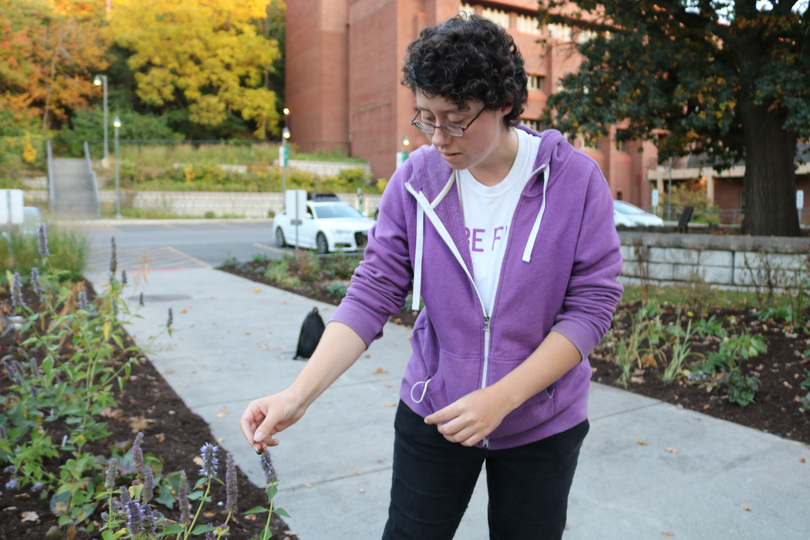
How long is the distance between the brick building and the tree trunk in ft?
88.6

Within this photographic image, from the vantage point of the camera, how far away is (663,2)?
33.9ft

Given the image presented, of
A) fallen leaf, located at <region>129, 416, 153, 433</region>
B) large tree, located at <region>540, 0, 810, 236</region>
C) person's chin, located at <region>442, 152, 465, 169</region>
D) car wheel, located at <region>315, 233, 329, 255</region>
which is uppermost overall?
large tree, located at <region>540, 0, 810, 236</region>

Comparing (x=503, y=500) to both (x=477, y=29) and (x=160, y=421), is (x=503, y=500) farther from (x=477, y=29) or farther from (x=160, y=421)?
(x=160, y=421)

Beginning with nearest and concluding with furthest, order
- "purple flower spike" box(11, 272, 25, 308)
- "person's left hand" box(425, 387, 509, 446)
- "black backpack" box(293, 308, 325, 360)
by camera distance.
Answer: "person's left hand" box(425, 387, 509, 446), "purple flower spike" box(11, 272, 25, 308), "black backpack" box(293, 308, 325, 360)

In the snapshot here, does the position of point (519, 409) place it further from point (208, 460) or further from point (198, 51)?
point (198, 51)

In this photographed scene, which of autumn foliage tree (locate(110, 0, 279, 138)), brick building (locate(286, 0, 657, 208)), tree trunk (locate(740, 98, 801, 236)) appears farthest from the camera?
autumn foliage tree (locate(110, 0, 279, 138))

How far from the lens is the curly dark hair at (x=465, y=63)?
146cm

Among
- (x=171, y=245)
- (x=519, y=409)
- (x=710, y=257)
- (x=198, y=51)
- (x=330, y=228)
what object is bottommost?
(x=519, y=409)

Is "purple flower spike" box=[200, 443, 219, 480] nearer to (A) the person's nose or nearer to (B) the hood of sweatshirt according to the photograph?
(B) the hood of sweatshirt

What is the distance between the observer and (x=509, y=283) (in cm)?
160

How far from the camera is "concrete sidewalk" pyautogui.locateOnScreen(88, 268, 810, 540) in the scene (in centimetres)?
310

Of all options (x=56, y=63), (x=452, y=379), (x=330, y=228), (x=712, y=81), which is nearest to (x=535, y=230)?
(x=452, y=379)

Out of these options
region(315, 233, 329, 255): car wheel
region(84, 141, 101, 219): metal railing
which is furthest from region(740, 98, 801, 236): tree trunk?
region(84, 141, 101, 219): metal railing

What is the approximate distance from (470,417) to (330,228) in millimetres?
15083
